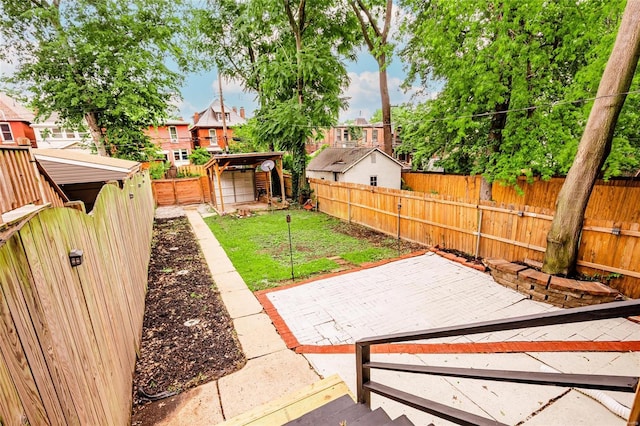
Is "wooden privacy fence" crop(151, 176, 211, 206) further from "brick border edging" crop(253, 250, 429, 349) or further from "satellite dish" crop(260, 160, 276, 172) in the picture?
"brick border edging" crop(253, 250, 429, 349)

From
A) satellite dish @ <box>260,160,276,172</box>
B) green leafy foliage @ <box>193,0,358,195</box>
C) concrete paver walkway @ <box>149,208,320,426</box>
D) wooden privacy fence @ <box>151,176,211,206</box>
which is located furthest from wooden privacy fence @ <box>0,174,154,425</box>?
wooden privacy fence @ <box>151,176,211,206</box>

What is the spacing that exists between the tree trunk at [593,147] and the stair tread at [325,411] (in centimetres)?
521

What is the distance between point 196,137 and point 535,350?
38.2 metres

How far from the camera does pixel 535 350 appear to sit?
12.7ft

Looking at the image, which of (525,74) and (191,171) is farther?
(191,171)

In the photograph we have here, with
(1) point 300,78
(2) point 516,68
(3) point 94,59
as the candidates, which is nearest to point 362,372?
(2) point 516,68

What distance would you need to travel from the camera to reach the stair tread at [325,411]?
2.32 meters

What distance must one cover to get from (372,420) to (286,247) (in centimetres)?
707

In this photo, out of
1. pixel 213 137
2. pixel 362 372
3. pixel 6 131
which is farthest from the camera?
pixel 213 137

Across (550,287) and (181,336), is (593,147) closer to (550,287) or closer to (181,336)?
(550,287)

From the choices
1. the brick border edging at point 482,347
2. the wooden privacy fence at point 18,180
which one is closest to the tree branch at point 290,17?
the wooden privacy fence at point 18,180

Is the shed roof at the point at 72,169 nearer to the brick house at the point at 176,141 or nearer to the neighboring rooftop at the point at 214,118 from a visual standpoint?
the brick house at the point at 176,141

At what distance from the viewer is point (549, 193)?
1112cm

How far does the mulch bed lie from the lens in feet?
11.7
